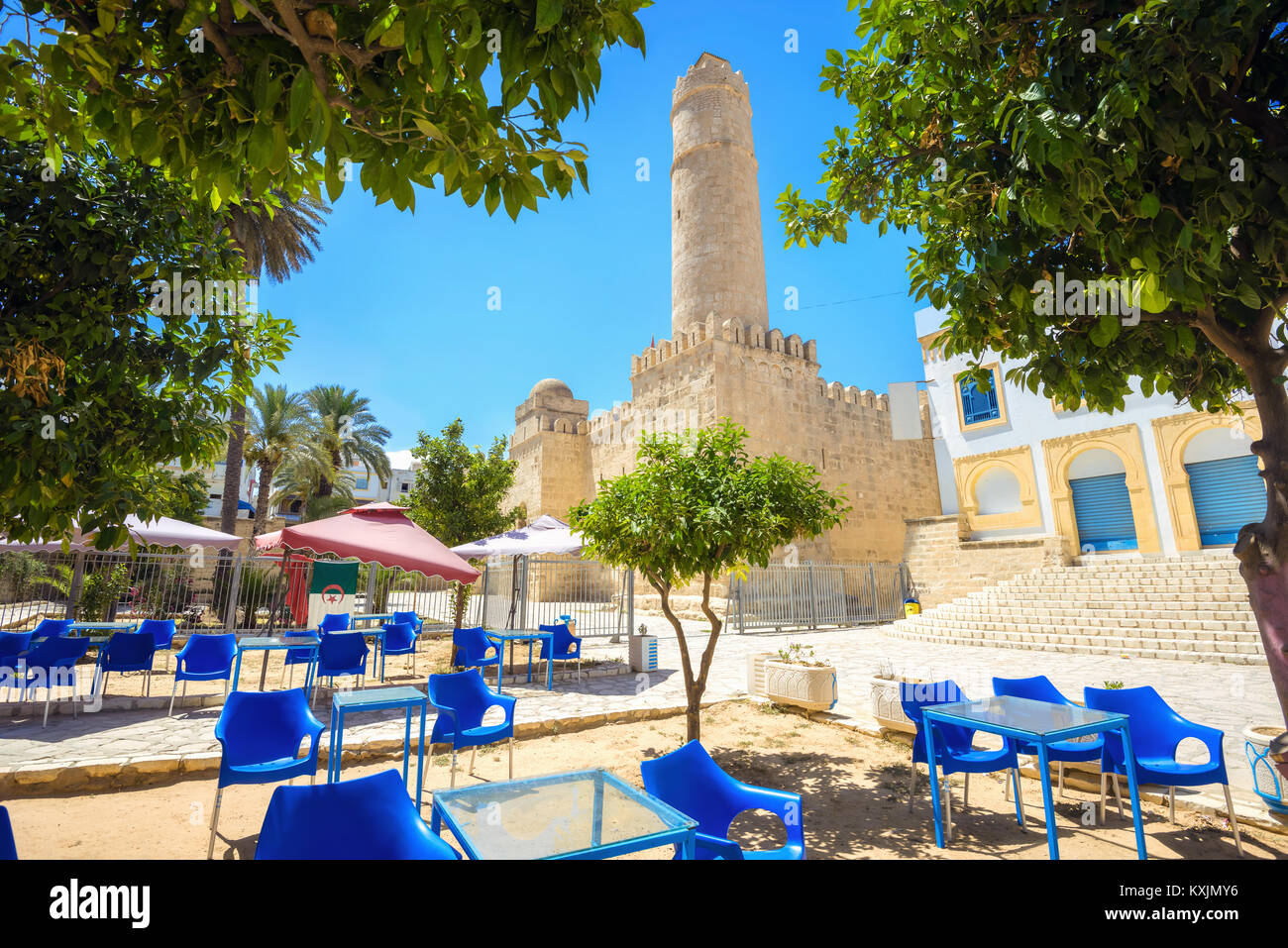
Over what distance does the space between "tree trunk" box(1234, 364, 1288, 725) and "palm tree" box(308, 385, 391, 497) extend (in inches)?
1065

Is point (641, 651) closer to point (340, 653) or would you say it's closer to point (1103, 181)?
point (340, 653)

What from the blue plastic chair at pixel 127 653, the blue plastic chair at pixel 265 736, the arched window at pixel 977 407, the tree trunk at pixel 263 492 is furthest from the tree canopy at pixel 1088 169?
the tree trunk at pixel 263 492

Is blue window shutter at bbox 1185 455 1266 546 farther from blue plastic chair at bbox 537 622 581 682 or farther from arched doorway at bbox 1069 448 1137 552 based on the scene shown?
blue plastic chair at bbox 537 622 581 682

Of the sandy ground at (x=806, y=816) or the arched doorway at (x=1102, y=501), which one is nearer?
the sandy ground at (x=806, y=816)

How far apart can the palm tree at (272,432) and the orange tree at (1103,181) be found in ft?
76.6

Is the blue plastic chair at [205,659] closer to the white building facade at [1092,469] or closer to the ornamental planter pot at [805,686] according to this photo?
the ornamental planter pot at [805,686]

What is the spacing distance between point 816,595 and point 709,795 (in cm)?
1474

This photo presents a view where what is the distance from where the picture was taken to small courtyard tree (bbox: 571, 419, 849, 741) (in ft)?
16.4

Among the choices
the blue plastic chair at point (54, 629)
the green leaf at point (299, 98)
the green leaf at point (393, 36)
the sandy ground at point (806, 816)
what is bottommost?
the sandy ground at point (806, 816)

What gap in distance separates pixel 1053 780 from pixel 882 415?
2072 centimetres

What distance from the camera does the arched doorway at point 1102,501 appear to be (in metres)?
15.0

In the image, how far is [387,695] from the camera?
14.7 ft

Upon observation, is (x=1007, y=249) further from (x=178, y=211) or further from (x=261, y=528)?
(x=261, y=528)
